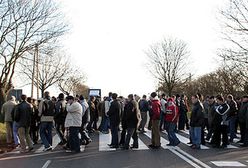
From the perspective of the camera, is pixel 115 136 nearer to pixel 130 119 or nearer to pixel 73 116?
pixel 130 119

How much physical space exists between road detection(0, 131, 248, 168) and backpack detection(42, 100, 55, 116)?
4.37 feet

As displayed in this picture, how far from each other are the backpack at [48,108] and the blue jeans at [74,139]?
1.36 m

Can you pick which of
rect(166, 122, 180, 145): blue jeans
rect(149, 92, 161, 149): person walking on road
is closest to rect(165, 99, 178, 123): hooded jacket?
rect(166, 122, 180, 145): blue jeans

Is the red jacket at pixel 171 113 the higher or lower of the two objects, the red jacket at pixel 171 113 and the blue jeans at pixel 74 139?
the higher

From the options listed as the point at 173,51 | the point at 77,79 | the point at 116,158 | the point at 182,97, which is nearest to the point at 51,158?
the point at 116,158

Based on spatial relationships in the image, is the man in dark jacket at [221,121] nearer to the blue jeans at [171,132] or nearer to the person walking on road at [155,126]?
the blue jeans at [171,132]

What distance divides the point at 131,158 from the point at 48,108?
13.3ft

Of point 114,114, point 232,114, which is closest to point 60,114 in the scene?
point 114,114

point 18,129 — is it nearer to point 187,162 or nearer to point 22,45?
point 187,162

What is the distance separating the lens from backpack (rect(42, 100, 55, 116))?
15914mm

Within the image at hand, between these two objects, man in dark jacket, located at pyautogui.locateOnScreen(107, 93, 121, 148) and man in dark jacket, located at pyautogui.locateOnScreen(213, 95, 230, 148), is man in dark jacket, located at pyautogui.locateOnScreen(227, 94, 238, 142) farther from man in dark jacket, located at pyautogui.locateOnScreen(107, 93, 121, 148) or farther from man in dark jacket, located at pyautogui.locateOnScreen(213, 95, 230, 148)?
man in dark jacket, located at pyautogui.locateOnScreen(107, 93, 121, 148)

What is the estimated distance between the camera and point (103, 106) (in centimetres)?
2323

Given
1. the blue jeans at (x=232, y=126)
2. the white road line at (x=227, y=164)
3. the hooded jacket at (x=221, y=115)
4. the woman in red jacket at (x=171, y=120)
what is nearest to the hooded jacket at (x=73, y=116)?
the woman in red jacket at (x=171, y=120)

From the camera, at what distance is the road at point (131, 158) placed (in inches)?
482
